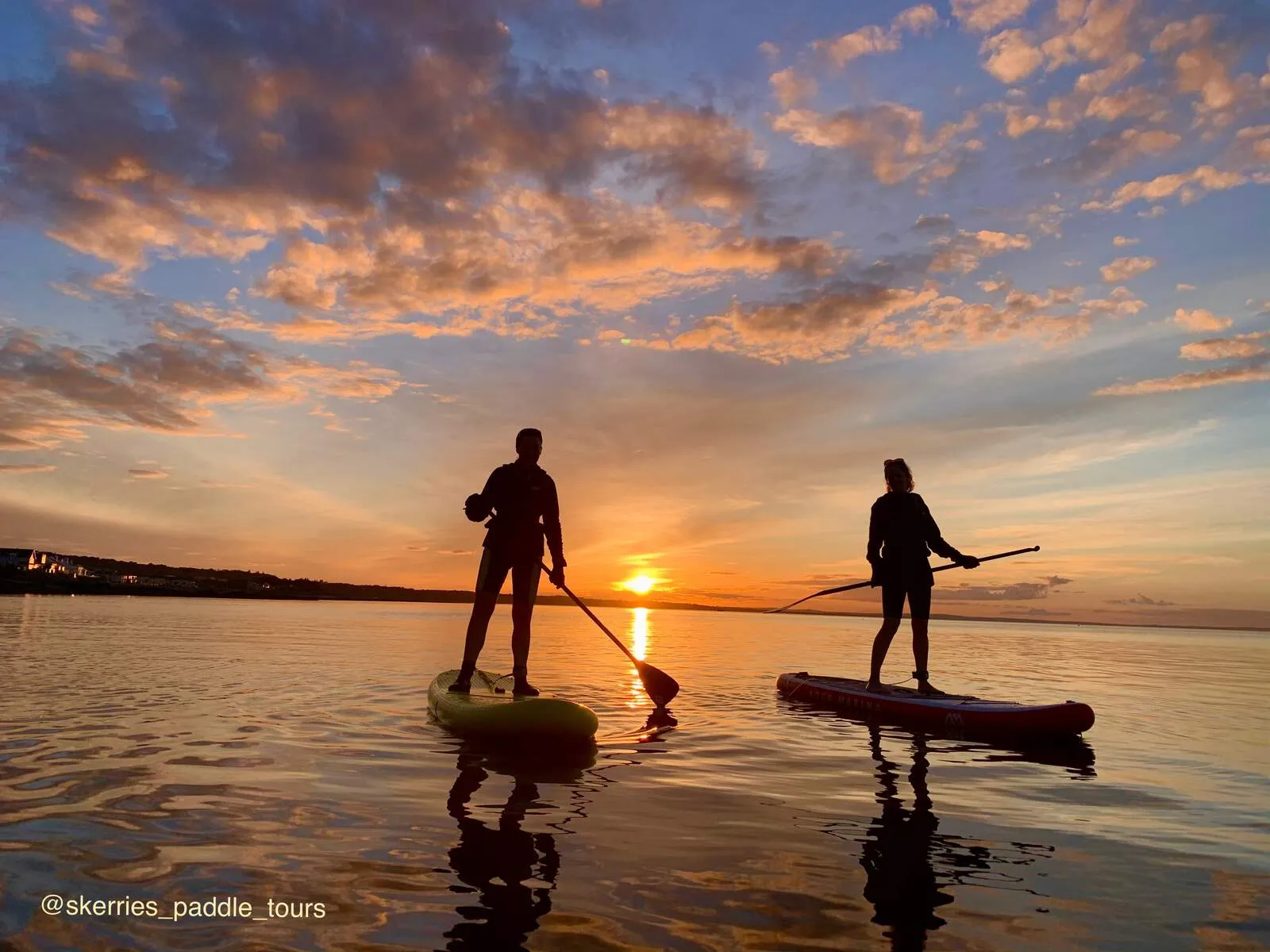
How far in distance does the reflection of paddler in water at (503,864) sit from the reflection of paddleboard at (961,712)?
6114mm

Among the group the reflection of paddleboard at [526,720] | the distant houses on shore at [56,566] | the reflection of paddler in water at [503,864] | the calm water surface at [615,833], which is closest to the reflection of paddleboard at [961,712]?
the calm water surface at [615,833]

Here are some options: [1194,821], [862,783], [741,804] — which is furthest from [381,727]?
[1194,821]

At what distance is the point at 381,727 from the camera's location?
9820 millimetres

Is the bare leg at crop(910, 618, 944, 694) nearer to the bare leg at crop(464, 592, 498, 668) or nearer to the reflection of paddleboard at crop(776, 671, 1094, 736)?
the reflection of paddleboard at crop(776, 671, 1094, 736)

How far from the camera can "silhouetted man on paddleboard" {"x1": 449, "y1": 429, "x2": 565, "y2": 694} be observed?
9844mm

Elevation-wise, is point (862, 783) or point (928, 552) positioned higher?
point (928, 552)

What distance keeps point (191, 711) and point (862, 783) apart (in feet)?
28.8

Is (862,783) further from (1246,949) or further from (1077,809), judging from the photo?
(1246,949)

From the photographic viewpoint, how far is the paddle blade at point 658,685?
12.5m

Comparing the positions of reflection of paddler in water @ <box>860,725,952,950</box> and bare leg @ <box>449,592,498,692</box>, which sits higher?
bare leg @ <box>449,592,498,692</box>

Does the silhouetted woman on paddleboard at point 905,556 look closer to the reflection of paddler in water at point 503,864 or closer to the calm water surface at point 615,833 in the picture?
the calm water surface at point 615,833

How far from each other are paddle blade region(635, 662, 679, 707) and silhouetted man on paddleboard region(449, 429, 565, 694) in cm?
Answer: 321

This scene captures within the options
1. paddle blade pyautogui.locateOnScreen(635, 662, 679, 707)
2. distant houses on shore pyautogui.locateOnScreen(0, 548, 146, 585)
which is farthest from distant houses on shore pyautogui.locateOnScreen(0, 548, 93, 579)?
paddle blade pyautogui.locateOnScreen(635, 662, 679, 707)

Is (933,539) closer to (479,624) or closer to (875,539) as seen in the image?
(875,539)
